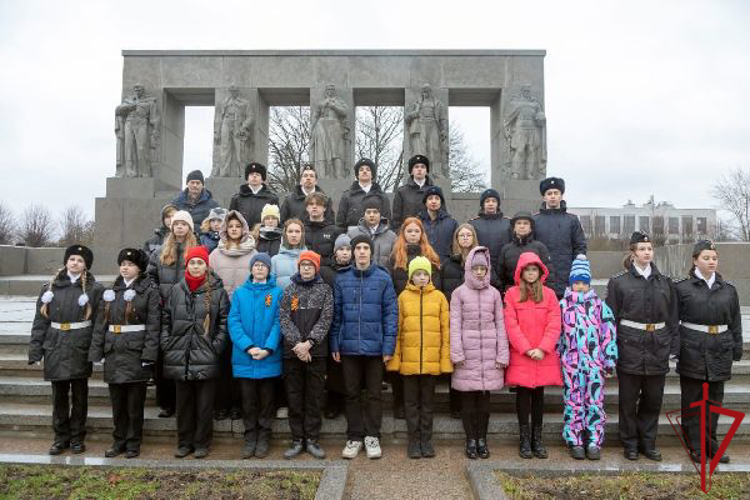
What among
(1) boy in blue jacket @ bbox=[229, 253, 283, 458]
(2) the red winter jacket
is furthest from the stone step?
(2) the red winter jacket

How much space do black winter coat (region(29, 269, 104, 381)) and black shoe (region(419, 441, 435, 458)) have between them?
3.28 metres

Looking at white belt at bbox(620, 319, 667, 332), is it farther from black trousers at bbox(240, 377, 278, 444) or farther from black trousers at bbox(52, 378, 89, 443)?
black trousers at bbox(52, 378, 89, 443)

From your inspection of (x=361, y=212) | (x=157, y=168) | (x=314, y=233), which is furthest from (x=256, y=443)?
(x=157, y=168)

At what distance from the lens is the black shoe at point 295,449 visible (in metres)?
4.91

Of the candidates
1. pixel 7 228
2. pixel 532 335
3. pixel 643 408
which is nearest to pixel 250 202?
pixel 532 335

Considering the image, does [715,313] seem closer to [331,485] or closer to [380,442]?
[380,442]

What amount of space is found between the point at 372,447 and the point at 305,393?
805 millimetres

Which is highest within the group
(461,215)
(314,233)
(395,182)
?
(395,182)

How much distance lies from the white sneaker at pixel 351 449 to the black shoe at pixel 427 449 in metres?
0.60

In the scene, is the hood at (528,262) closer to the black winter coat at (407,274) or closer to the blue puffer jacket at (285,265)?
the black winter coat at (407,274)

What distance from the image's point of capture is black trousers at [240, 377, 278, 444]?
503 cm

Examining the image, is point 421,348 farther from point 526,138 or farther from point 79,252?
point 526,138

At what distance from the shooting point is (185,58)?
14.8 meters

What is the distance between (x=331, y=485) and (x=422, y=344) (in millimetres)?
1482
